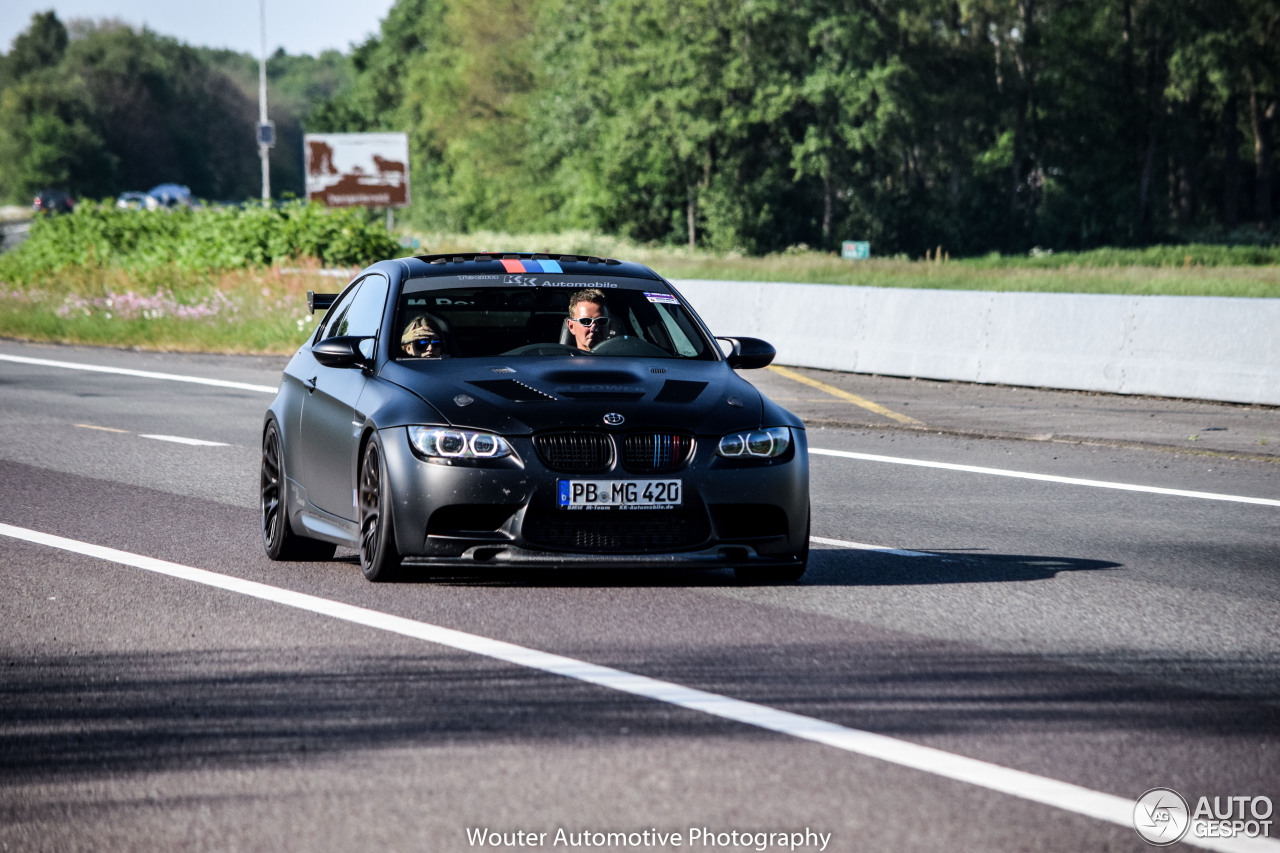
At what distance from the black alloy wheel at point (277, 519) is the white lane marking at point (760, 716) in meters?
0.60

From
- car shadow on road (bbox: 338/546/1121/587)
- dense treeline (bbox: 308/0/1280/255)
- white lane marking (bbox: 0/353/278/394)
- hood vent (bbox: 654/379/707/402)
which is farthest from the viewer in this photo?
dense treeline (bbox: 308/0/1280/255)

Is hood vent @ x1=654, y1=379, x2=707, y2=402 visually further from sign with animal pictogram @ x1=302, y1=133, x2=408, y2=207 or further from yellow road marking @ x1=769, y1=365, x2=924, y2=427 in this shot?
sign with animal pictogram @ x1=302, y1=133, x2=408, y2=207

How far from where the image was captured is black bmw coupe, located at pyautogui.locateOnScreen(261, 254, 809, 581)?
7.51 meters

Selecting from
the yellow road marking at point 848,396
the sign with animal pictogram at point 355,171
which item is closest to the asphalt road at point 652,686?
the yellow road marking at point 848,396

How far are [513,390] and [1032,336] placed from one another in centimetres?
1264

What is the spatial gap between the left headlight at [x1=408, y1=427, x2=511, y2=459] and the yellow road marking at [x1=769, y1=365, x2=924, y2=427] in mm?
9196

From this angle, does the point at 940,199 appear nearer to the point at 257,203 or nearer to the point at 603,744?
the point at 257,203

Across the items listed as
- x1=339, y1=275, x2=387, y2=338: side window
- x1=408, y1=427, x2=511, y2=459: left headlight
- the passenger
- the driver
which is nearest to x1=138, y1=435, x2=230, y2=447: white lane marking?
x1=339, y1=275, x2=387, y2=338: side window

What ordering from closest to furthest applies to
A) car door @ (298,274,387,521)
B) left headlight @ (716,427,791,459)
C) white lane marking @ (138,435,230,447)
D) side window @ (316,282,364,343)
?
left headlight @ (716,427,791,459), car door @ (298,274,387,521), side window @ (316,282,364,343), white lane marking @ (138,435,230,447)

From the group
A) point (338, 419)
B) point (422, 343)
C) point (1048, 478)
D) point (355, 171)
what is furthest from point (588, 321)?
point (355, 171)

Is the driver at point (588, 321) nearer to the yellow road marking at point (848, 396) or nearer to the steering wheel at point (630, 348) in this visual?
the steering wheel at point (630, 348)

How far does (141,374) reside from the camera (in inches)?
904

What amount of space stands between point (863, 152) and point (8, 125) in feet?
263

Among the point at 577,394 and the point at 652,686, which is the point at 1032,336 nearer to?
the point at 577,394
